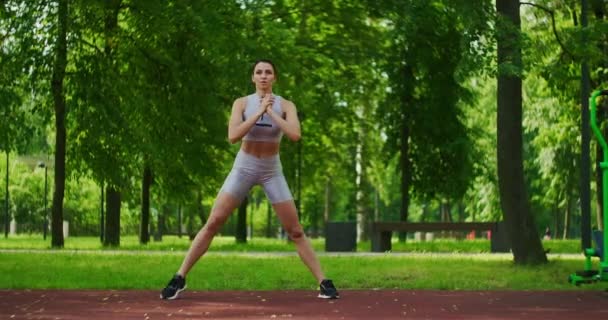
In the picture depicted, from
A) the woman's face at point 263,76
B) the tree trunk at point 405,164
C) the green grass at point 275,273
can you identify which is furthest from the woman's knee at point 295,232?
the tree trunk at point 405,164

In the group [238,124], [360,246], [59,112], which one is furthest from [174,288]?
[360,246]

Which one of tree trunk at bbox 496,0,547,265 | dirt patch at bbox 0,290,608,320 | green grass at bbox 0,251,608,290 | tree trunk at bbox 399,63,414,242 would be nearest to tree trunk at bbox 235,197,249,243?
tree trunk at bbox 399,63,414,242

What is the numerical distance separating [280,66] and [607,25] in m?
7.67

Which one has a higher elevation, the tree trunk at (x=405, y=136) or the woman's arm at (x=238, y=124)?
the tree trunk at (x=405, y=136)

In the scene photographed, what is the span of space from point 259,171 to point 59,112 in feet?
44.7

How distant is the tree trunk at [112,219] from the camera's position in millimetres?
24328

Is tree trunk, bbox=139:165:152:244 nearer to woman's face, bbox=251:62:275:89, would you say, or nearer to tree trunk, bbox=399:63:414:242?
tree trunk, bbox=399:63:414:242

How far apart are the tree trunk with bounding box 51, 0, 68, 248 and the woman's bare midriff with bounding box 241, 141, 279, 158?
9.76m

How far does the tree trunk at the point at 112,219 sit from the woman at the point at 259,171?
15888mm

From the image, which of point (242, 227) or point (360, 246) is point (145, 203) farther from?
point (360, 246)

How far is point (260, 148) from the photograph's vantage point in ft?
28.0

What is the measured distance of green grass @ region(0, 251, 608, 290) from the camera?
35.3 feet

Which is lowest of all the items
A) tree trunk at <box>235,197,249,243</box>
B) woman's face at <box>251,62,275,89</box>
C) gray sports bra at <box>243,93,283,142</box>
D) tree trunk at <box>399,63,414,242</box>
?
tree trunk at <box>235,197,249,243</box>

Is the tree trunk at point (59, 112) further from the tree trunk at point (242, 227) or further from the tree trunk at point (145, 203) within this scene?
the tree trunk at point (242, 227)
